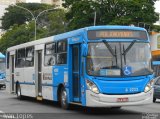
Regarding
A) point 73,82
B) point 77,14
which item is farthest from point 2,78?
point 77,14

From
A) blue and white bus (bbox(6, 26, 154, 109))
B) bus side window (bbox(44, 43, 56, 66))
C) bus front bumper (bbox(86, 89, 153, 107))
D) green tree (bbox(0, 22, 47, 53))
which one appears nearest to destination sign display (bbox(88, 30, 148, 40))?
blue and white bus (bbox(6, 26, 154, 109))

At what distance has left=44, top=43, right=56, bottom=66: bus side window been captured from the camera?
1856 cm

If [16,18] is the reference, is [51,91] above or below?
below

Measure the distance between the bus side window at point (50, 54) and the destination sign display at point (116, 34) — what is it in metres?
3.33

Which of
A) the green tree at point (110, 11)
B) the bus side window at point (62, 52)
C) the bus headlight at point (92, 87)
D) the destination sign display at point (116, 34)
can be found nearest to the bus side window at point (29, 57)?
the bus side window at point (62, 52)

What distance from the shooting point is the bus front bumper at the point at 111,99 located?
14.7 metres

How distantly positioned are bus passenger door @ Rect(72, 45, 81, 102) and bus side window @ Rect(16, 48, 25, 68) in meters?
7.14

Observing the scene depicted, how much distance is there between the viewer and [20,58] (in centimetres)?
2378

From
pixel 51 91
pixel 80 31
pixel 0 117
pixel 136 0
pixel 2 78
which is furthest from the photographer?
pixel 136 0

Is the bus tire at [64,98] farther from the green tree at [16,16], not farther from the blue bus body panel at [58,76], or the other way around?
the green tree at [16,16]

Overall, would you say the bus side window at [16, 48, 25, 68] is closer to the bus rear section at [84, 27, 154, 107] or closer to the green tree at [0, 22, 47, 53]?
the bus rear section at [84, 27, 154, 107]

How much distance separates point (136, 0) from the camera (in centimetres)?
6153

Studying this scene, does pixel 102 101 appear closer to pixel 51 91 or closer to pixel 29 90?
pixel 51 91

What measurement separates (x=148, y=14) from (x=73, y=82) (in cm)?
4666
